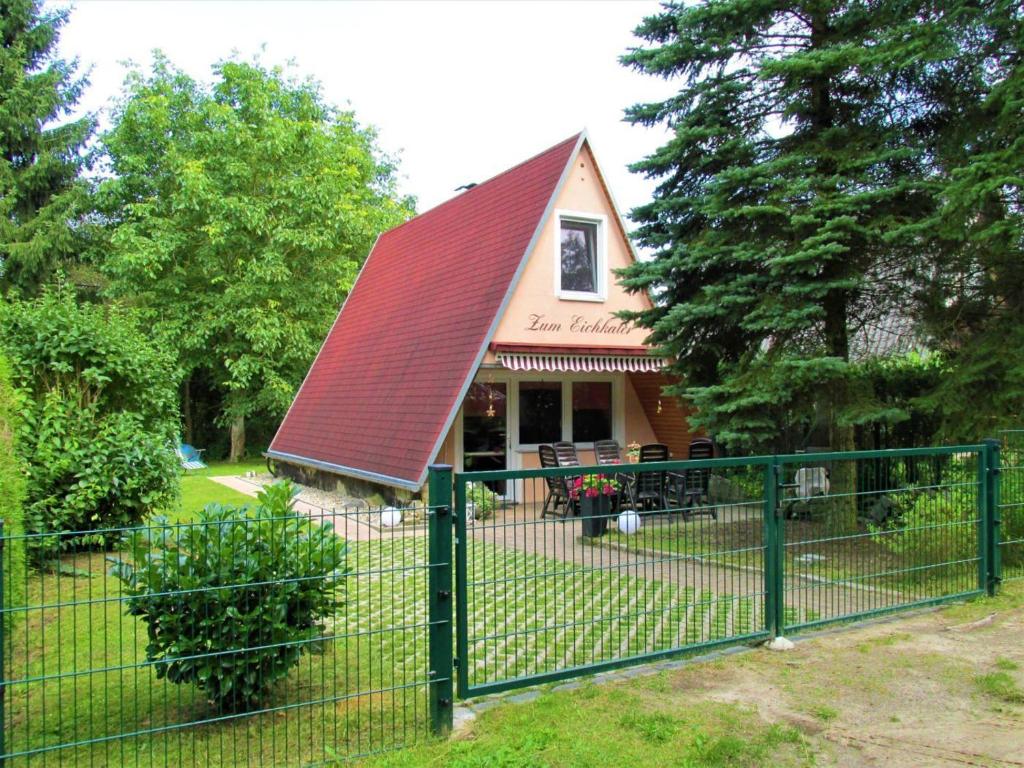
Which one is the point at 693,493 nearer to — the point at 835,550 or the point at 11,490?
the point at 835,550

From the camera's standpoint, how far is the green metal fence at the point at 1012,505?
772 centimetres

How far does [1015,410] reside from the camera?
8.69 m

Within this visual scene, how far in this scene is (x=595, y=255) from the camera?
15.2 m

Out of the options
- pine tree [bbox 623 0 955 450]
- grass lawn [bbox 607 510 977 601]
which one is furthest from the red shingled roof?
grass lawn [bbox 607 510 977 601]

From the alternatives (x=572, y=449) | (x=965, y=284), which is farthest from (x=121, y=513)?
(x=965, y=284)

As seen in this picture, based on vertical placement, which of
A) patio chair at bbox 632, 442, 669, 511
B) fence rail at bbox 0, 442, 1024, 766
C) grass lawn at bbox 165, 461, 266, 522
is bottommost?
grass lawn at bbox 165, 461, 266, 522

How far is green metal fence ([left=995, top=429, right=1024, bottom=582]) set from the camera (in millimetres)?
7723

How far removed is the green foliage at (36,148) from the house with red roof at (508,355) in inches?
604

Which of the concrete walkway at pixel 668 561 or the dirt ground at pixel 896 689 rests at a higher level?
the concrete walkway at pixel 668 561

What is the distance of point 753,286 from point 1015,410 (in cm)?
318

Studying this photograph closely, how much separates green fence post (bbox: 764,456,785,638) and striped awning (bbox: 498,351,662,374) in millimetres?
7922

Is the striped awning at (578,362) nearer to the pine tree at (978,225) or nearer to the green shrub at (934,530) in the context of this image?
the pine tree at (978,225)

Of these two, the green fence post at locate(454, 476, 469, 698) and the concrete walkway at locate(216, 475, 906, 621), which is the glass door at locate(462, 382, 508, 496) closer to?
the concrete walkway at locate(216, 475, 906, 621)

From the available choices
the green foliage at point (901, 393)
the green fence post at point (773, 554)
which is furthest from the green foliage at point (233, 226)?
the green fence post at point (773, 554)
